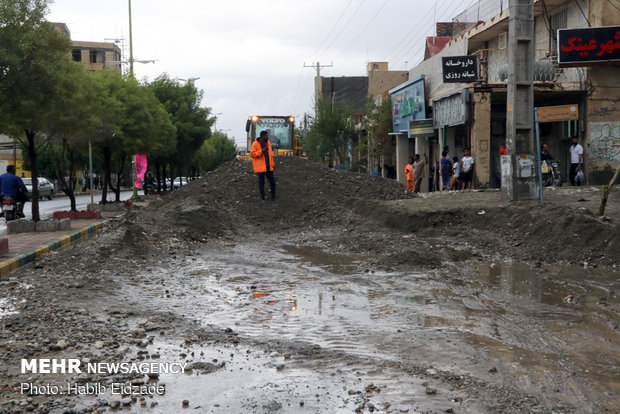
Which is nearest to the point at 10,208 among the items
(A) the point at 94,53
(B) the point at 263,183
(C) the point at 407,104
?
(B) the point at 263,183

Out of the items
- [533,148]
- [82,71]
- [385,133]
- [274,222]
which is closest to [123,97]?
[82,71]

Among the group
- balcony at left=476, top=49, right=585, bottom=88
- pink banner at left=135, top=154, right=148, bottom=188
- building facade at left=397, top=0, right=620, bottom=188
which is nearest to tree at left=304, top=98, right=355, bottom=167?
pink banner at left=135, top=154, right=148, bottom=188

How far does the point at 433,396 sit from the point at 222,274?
18.9ft

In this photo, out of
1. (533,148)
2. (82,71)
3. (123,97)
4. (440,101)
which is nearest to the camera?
(533,148)

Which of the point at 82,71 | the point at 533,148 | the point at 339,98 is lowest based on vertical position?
the point at 533,148

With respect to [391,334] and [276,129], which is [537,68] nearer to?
[276,129]

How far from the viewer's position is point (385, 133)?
41.8 metres

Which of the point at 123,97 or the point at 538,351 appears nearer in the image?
the point at 538,351

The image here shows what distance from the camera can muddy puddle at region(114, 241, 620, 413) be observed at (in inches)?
172

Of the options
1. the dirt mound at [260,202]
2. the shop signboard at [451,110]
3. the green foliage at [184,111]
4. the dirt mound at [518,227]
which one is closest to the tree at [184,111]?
the green foliage at [184,111]

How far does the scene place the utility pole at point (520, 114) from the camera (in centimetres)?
1455

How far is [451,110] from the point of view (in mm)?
26969

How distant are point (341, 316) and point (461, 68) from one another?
746 inches

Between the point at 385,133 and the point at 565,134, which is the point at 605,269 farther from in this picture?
the point at 385,133
